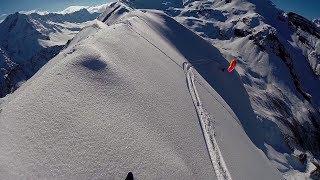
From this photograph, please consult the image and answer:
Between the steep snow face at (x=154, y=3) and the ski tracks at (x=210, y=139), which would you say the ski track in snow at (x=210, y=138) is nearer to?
the ski tracks at (x=210, y=139)

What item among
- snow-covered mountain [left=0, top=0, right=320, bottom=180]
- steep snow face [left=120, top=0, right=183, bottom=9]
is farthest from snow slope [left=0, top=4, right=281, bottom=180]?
steep snow face [left=120, top=0, right=183, bottom=9]

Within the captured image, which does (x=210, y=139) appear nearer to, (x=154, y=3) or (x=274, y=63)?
(x=274, y=63)

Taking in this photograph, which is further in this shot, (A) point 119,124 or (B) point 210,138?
(B) point 210,138

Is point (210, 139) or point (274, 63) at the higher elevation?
point (274, 63)

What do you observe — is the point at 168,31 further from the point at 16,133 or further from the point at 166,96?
the point at 16,133

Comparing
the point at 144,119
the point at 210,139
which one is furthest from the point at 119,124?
the point at 210,139

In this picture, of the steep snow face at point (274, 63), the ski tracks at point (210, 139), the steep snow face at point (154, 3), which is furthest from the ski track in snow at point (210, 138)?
the steep snow face at point (154, 3)

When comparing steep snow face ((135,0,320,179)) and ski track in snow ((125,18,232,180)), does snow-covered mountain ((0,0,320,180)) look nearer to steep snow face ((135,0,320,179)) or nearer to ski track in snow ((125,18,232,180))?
ski track in snow ((125,18,232,180))
